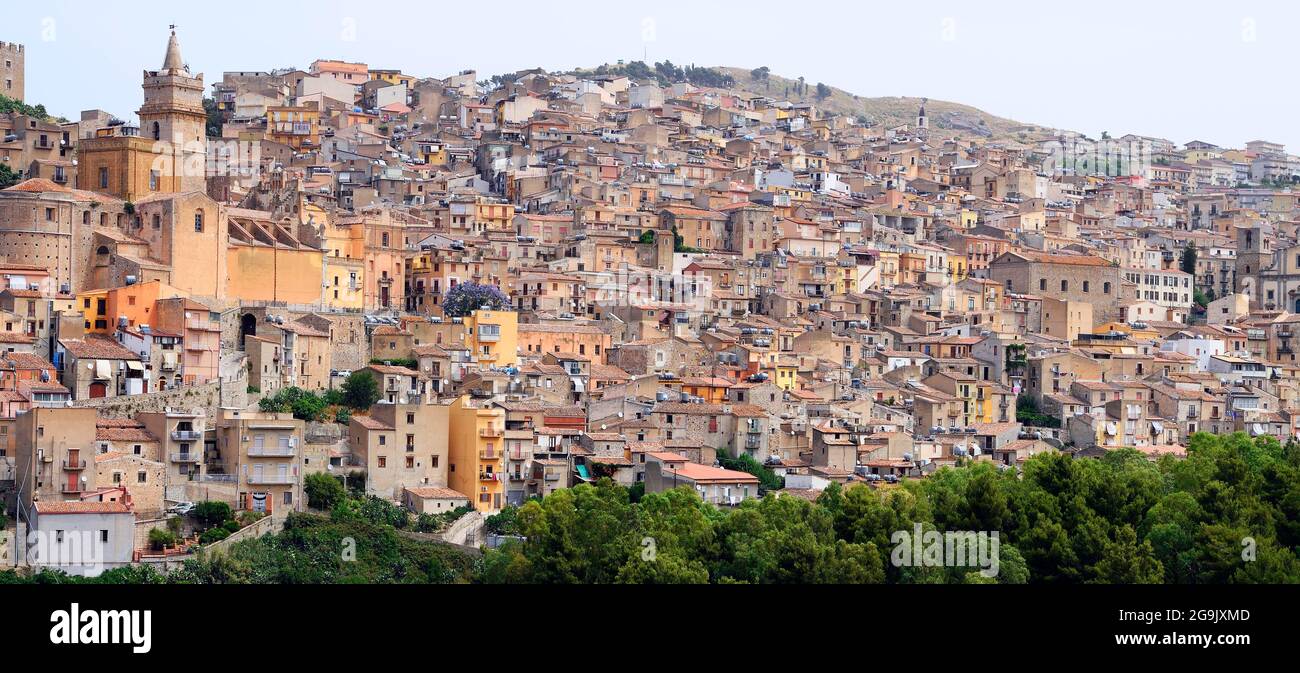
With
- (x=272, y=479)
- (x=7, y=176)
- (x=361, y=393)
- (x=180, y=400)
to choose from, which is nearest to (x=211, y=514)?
(x=272, y=479)

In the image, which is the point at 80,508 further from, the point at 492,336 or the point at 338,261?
the point at 338,261

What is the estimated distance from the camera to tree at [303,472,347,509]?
36.5m

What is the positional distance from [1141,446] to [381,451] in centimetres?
1696

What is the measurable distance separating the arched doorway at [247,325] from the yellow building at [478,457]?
4.46 m

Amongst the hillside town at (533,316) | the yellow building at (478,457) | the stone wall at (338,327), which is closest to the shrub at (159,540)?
the hillside town at (533,316)

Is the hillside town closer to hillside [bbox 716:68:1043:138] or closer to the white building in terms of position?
the white building

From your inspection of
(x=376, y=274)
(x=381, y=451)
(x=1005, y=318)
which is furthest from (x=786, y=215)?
(x=381, y=451)

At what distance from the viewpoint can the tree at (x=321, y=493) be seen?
36531 mm

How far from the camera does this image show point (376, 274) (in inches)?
1901

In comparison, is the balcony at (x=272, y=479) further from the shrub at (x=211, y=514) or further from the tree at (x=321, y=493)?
the shrub at (x=211, y=514)

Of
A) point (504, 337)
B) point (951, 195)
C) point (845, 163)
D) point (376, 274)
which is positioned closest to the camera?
point (504, 337)

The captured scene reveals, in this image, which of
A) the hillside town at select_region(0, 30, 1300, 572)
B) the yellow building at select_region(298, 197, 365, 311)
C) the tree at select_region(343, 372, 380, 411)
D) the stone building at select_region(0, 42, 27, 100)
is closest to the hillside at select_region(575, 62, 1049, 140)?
the hillside town at select_region(0, 30, 1300, 572)

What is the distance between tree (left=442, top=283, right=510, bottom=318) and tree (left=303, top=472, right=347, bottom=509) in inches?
Answer: 389
